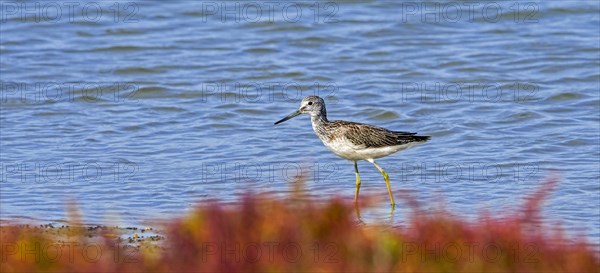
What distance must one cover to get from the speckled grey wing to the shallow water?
0.67 metres

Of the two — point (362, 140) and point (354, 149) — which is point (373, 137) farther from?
point (354, 149)

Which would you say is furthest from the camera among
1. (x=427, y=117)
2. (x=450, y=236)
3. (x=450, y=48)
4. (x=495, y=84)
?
(x=450, y=48)

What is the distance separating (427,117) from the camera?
50.2 ft

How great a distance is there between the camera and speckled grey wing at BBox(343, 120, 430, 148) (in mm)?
11164

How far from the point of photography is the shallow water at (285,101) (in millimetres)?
11852

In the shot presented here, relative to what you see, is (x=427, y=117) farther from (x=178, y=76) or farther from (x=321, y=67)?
(x=178, y=76)

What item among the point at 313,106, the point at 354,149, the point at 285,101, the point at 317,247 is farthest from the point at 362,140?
the point at 317,247

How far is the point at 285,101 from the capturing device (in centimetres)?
1628

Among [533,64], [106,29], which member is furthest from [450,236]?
[106,29]

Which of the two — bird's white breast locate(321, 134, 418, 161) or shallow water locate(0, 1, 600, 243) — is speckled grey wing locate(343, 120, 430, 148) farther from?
shallow water locate(0, 1, 600, 243)

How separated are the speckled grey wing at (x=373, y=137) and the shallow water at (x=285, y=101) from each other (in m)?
0.67

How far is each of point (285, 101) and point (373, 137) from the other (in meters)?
5.17

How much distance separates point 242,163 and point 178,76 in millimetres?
4999

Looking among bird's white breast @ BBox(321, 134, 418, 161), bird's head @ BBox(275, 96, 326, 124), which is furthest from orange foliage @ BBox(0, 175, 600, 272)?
bird's head @ BBox(275, 96, 326, 124)
